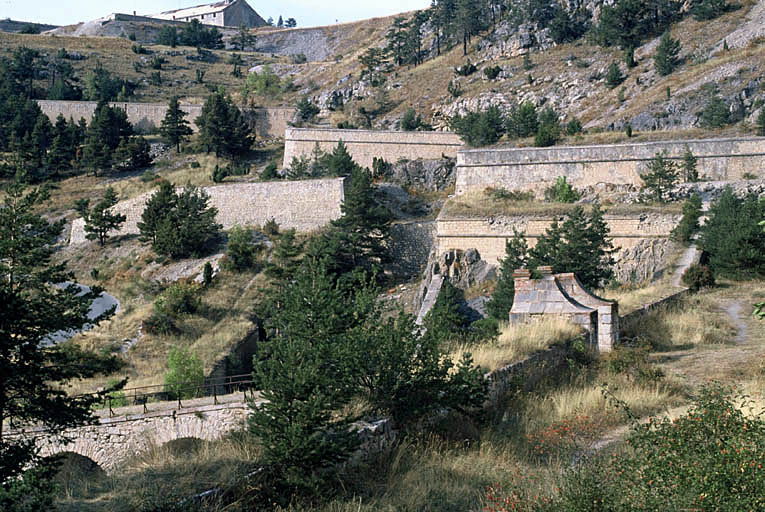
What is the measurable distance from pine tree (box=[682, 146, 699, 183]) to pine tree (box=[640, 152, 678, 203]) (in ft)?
1.57

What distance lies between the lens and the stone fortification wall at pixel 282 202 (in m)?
27.1

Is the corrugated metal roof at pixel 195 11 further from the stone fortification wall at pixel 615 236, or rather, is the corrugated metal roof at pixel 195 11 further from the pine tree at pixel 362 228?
the stone fortification wall at pixel 615 236

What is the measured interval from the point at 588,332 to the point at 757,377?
75.5 inches

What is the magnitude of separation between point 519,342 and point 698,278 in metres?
7.20

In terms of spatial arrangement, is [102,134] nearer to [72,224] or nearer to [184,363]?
[72,224]

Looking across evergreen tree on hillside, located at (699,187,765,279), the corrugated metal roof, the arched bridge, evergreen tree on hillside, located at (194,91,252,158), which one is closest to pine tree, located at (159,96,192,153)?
evergreen tree on hillside, located at (194,91,252,158)

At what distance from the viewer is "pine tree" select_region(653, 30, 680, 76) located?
117ft

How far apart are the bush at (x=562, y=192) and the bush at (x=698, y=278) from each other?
435 inches

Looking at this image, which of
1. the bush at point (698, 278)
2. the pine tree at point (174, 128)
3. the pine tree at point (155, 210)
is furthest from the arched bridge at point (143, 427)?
the pine tree at point (174, 128)

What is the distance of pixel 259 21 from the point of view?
100375mm

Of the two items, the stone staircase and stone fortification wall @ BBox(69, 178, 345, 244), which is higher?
stone fortification wall @ BBox(69, 178, 345, 244)

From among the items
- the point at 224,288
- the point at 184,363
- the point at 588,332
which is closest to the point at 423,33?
the point at 224,288

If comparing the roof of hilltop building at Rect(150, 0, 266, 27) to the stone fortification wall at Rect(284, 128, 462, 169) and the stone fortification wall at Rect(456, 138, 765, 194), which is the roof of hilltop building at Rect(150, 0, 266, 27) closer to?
the stone fortification wall at Rect(284, 128, 462, 169)

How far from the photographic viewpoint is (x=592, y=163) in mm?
25547
